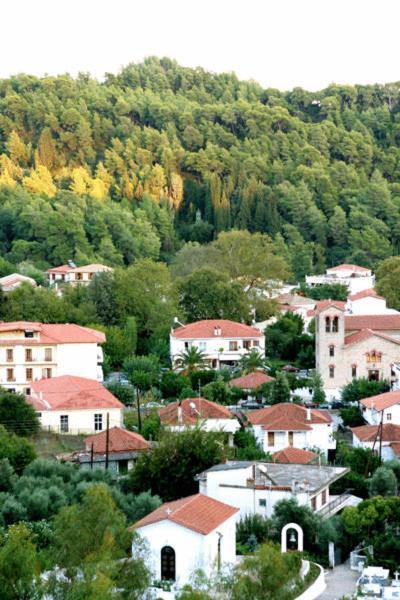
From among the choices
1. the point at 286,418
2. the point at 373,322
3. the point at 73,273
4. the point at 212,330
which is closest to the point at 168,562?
the point at 286,418

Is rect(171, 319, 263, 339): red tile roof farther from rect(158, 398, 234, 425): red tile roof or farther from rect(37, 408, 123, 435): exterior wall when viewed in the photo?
rect(37, 408, 123, 435): exterior wall

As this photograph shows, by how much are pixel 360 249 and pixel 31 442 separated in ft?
143

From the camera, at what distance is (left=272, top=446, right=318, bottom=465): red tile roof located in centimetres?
2805

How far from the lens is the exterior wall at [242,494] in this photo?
24.4m

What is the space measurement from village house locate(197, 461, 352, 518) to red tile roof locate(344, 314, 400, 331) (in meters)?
13.9

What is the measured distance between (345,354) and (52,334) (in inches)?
305

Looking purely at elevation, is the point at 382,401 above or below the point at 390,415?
above

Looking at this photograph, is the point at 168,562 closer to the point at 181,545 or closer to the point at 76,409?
the point at 181,545

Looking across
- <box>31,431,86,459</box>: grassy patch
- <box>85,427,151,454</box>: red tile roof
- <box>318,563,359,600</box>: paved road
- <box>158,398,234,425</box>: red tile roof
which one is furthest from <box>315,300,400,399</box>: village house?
<box>318,563,359,600</box>: paved road

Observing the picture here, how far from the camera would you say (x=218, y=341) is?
4047 cm

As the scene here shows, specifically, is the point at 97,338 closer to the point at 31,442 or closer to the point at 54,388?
the point at 54,388

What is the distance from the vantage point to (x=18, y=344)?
35.3m

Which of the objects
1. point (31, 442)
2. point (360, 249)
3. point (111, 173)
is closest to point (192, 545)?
point (31, 442)

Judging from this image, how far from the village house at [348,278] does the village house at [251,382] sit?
23061mm
